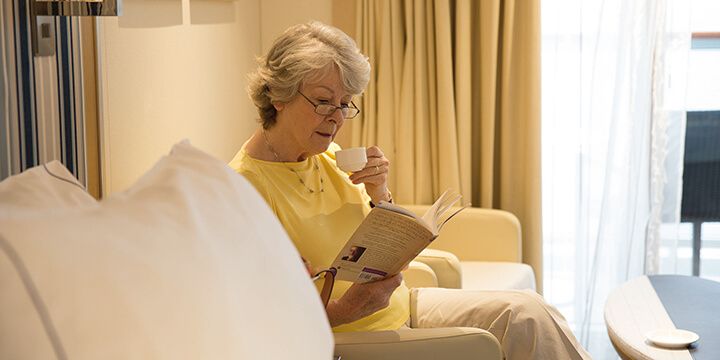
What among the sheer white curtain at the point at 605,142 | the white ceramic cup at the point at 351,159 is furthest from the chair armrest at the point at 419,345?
the sheer white curtain at the point at 605,142

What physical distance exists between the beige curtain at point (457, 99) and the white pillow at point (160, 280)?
3.15 m

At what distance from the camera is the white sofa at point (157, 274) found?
3.31 feet

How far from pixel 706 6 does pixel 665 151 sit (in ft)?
2.21

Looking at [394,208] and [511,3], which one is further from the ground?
[511,3]

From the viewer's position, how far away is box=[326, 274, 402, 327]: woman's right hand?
7.85 ft

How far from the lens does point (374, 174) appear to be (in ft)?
8.95

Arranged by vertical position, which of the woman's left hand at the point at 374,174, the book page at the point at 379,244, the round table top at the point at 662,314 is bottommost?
the round table top at the point at 662,314

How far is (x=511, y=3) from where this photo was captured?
4.32m

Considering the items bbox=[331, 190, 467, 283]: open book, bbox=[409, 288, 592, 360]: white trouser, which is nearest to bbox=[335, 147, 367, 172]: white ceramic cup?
bbox=[331, 190, 467, 283]: open book

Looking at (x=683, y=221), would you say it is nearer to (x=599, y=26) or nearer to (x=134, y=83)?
(x=599, y=26)

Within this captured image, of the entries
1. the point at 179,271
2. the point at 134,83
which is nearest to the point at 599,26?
the point at 134,83

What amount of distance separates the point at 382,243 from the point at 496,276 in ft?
5.60

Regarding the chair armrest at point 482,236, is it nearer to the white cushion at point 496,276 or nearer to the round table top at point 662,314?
the white cushion at point 496,276

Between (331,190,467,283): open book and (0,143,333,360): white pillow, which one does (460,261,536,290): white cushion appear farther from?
(0,143,333,360): white pillow
